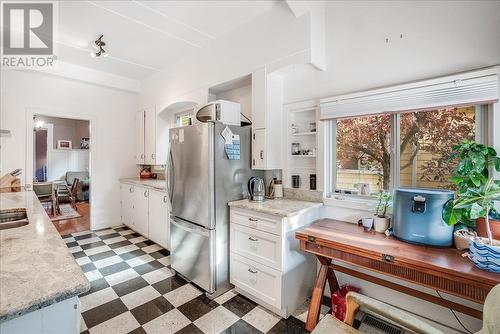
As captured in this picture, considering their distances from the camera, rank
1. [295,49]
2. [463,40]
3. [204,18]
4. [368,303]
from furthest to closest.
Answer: [204,18]
[295,49]
[463,40]
[368,303]

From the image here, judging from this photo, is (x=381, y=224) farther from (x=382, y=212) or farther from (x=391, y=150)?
(x=391, y=150)

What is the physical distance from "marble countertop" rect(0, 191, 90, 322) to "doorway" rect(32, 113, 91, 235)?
547 centimetres

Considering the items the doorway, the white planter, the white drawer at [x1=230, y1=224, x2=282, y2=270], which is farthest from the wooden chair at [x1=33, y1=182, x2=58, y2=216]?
the white planter

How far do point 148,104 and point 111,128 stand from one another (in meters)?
0.83

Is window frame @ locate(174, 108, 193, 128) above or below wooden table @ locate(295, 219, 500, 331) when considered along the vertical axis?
above

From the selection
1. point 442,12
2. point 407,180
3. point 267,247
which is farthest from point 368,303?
point 442,12

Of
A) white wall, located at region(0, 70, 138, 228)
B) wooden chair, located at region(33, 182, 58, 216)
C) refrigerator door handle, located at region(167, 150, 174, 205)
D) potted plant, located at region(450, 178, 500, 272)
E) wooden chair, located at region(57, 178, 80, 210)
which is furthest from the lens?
wooden chair, located at region(57, 178, 80, 210)

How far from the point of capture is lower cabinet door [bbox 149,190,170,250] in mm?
3148

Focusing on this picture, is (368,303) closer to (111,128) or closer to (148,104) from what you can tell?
(148,104)

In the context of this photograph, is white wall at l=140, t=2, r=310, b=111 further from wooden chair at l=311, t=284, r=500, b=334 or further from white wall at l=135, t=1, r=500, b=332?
wooden chair at l=311, t=284, r=500, b=334

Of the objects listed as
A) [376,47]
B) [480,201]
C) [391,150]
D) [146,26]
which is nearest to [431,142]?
[391,150]

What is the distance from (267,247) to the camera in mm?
1974

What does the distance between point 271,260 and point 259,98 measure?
1559 mm

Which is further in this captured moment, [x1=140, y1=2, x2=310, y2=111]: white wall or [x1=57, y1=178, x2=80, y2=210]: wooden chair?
[x1=57, y1=178, x2=80, y2=210]: wooden chair
